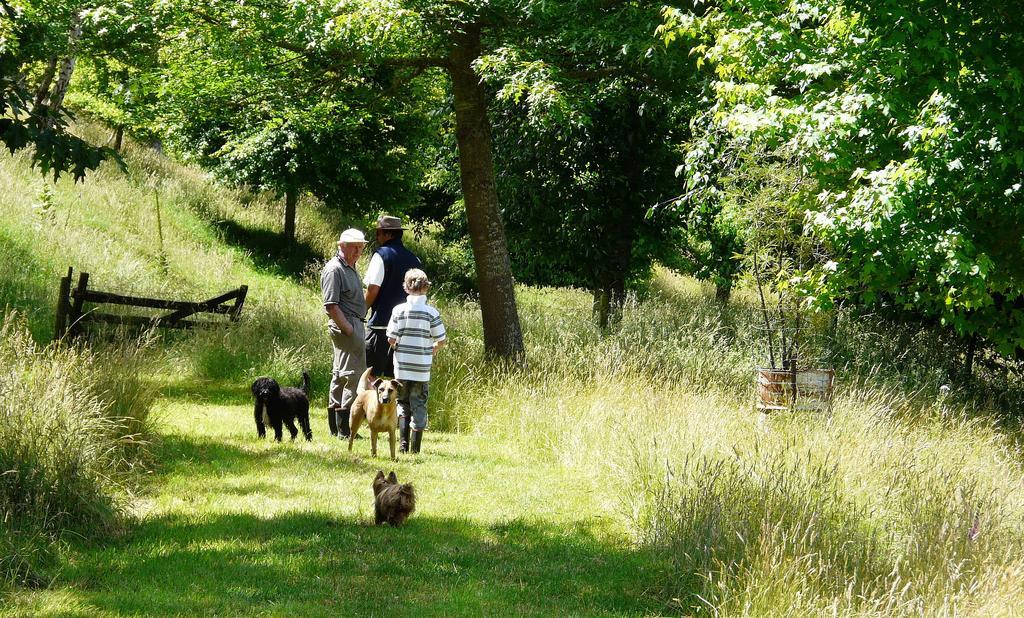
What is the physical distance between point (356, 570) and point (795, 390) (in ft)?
20.1

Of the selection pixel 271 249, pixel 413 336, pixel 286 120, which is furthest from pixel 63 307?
pixel 271 249

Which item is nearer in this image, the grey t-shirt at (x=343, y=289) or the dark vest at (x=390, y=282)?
the grey t-shirt at (x=343, y=289)

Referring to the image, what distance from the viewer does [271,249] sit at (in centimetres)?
2667

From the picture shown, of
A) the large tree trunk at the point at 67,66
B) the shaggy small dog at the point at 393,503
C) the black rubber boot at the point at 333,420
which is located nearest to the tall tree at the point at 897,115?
the shaggy small dog at the point at 393,503

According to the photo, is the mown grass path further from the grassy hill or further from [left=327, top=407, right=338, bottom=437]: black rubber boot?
[left=327, top=407, right=338, bottom=437]: black rubber boot

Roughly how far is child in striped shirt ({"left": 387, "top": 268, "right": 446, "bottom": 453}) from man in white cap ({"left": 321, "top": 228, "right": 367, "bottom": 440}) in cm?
67

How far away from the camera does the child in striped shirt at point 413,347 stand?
9.26 metres

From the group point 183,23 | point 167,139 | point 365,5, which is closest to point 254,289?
point 167,139

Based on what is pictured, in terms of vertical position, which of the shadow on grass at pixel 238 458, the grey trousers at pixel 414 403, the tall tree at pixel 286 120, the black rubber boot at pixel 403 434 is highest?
the tall tree at pixel 286 120

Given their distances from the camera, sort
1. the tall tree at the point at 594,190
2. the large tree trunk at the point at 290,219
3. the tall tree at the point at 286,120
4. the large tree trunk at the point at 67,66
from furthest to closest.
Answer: the large tree trunk at the point at 290,219 < the tall tree at the point at 594,190 < the tall tree at the point at 286,120 < the large tree trunk at the point at 67,66

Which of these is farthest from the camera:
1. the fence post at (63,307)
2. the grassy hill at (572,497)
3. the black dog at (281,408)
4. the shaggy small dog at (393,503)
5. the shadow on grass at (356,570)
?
the fence post at (63,307)

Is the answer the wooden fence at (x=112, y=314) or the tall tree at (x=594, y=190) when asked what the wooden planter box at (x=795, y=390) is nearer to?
the tall tree at (x=594, y=190)

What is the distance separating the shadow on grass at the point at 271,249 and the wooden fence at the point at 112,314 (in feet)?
30.0

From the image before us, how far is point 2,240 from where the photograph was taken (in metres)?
16.9
